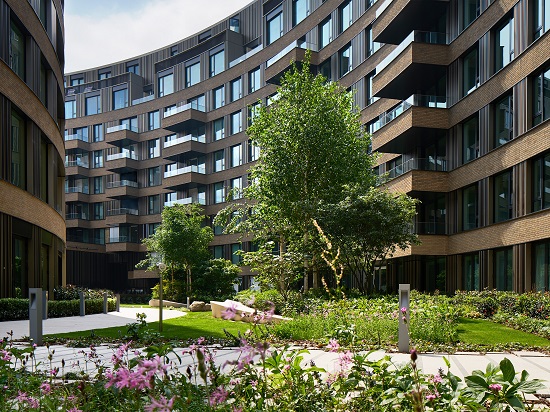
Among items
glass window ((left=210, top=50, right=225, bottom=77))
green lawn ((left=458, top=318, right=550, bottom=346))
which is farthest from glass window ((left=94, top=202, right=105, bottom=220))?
green lawn ((left=458, top=318, right=550, bottom=346))

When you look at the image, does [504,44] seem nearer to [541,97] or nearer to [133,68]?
[541,97]

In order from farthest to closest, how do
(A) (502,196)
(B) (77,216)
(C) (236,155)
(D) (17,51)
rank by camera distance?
(B) (77,216) → (C) (236,155) → (A) (502,196) → (D) (17,51)

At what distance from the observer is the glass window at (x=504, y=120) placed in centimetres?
2116

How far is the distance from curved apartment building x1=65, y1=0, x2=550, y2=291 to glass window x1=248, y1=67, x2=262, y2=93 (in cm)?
13

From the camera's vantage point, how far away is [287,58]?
3812 centimetres

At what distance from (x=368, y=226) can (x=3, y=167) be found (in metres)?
13.0

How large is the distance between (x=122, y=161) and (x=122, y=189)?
2.76m

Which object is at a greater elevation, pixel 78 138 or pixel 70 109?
pixel 70 109

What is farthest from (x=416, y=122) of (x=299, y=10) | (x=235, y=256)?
(x=235, y=256)

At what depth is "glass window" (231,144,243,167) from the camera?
47.5 metres

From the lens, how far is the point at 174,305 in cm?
3412

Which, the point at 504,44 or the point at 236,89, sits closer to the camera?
the point at 504,44

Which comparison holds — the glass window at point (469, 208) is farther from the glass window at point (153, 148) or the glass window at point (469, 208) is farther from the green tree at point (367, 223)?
the glass window at point (153, 148)

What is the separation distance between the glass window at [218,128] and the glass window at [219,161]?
134cm
